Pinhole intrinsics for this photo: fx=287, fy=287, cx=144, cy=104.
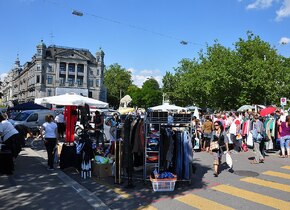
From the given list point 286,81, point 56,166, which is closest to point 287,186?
point 56,166

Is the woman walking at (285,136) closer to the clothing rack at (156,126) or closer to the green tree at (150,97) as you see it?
the clothing rack at (156,126)

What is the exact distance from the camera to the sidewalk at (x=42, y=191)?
19.3 feet

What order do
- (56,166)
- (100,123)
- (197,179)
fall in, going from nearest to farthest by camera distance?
1. (197,179)
2. (56,166)
3. (100,123)

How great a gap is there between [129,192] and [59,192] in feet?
5.39

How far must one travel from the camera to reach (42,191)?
6785 mm

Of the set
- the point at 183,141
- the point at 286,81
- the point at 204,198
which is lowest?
the point at 204,198

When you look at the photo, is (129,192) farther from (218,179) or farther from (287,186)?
(287,186)

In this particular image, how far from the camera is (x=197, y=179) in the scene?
27.1 ft

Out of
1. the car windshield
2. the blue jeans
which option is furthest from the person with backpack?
the blue jeans

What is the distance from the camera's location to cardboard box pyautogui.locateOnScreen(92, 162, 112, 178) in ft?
27.1

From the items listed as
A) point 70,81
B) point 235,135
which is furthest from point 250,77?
point 70,81

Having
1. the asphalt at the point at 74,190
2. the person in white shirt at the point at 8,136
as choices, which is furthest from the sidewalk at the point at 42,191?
the person in white shirt at the point at 8,136

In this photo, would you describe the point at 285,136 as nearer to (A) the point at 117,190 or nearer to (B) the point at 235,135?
(B) the point at 235,135

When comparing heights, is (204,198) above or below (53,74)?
below
